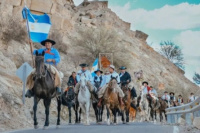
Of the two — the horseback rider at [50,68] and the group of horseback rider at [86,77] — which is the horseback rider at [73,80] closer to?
the group of horseback rider at [86,77]

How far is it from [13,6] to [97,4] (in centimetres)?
4259

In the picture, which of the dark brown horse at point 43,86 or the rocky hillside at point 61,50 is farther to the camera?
the rocky hillside at point 61,50

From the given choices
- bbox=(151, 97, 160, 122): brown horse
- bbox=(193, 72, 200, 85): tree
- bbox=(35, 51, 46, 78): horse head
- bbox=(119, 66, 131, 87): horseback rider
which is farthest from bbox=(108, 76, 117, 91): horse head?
bbox=(193, 72, 200, 85): tree

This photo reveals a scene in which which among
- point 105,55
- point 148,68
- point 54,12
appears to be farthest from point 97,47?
point 148,68

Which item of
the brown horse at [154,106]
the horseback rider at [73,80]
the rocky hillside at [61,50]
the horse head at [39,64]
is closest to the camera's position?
the horse head at [39,64]

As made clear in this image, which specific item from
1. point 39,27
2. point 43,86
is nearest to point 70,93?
point 39,27

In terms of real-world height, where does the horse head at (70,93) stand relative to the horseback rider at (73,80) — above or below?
below

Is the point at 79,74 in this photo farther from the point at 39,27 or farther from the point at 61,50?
the point at 61,50

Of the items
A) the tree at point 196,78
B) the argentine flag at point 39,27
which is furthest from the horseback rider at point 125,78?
the tree at point 196,78

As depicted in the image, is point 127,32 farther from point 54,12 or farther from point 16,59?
point 16,59

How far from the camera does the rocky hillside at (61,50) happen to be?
20.9 meters

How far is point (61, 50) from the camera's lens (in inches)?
1790

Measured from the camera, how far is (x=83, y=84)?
19094 mm

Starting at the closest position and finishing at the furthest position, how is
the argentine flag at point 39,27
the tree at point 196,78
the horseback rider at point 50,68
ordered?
the horseback rider at point 50,68 → the argentine flag at point 39,27 → the tree at point 196,78
